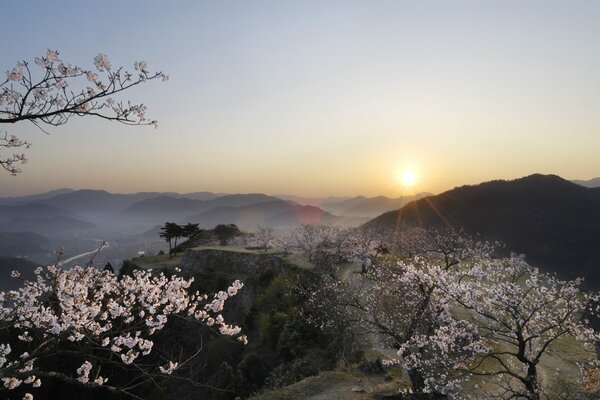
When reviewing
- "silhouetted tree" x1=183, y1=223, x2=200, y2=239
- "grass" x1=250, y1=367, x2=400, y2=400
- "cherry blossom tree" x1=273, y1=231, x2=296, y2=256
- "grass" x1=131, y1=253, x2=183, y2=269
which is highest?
"silhouetted tree" x1=183, y1=223, x2=200, y2=239

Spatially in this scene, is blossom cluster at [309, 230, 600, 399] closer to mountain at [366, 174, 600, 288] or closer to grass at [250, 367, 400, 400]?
grass at [250, 367, 400, 400]

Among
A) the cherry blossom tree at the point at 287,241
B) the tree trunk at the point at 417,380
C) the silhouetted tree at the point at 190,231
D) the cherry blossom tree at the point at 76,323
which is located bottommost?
the tree trunk at the point at 417,380

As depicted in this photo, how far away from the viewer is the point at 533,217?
102 meters

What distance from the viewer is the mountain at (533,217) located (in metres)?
86.1

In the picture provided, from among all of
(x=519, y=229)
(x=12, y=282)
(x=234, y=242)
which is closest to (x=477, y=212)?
(x=519, y=229)

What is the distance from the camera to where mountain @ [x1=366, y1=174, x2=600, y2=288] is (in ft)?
283

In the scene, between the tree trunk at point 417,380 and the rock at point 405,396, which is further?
the rock at point 405,396

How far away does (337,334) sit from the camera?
27000mm

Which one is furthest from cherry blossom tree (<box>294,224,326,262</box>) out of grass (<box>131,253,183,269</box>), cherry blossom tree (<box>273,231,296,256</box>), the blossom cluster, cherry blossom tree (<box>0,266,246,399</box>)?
cherry blossom tree (<box>0,266,246,399</box>)

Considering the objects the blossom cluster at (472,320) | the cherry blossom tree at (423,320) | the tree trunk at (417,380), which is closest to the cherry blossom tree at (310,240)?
the cherry blossom tree at (423,320)

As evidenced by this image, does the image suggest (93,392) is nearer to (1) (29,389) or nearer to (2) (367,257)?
(1) (29,389)

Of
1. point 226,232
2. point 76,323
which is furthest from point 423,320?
point 226,232

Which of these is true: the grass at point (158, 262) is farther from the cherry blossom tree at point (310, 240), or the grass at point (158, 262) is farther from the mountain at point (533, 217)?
the mountain at point (533, 217)

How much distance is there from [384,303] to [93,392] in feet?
101
